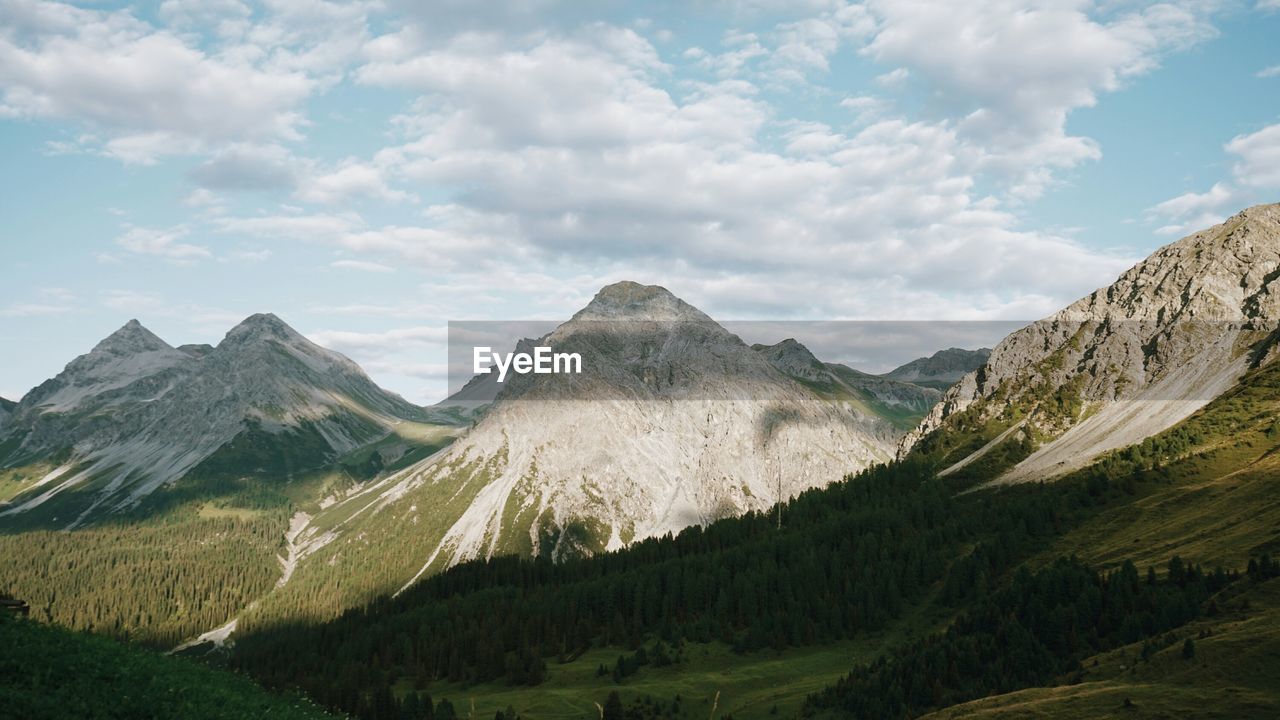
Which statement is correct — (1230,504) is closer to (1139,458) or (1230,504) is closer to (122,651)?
(1139,458)

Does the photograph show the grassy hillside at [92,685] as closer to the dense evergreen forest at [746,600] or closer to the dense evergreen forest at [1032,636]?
the dense evergreen forest at [1032,636]

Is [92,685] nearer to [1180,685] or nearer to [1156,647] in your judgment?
[1180,685]

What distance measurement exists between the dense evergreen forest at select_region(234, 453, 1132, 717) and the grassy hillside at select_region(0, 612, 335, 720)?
9080 cm

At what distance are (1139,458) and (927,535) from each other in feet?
170

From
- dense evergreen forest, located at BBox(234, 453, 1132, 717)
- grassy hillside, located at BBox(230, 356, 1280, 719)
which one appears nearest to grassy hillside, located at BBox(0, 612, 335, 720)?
grassy hillside, located at BBox(230, 356, 1280, 719)

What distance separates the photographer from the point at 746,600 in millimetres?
163750

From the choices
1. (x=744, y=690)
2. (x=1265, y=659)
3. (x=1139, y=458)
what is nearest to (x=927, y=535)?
(x=1139, y=458)

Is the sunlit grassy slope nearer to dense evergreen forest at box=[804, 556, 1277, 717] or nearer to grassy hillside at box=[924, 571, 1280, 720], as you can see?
grassy hillside at box=[924, 571, 1280, 720]

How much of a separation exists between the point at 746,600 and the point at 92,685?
458 feet

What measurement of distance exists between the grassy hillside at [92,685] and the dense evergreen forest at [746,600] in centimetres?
9080

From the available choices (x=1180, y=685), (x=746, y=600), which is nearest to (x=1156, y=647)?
(x=1180, y=685)

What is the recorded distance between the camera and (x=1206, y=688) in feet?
179

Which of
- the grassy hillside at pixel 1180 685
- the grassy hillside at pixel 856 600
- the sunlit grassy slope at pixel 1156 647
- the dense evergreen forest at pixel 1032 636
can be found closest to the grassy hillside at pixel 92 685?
the grassy hillside at pixel 1180 685

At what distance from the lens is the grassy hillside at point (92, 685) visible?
3588cm
